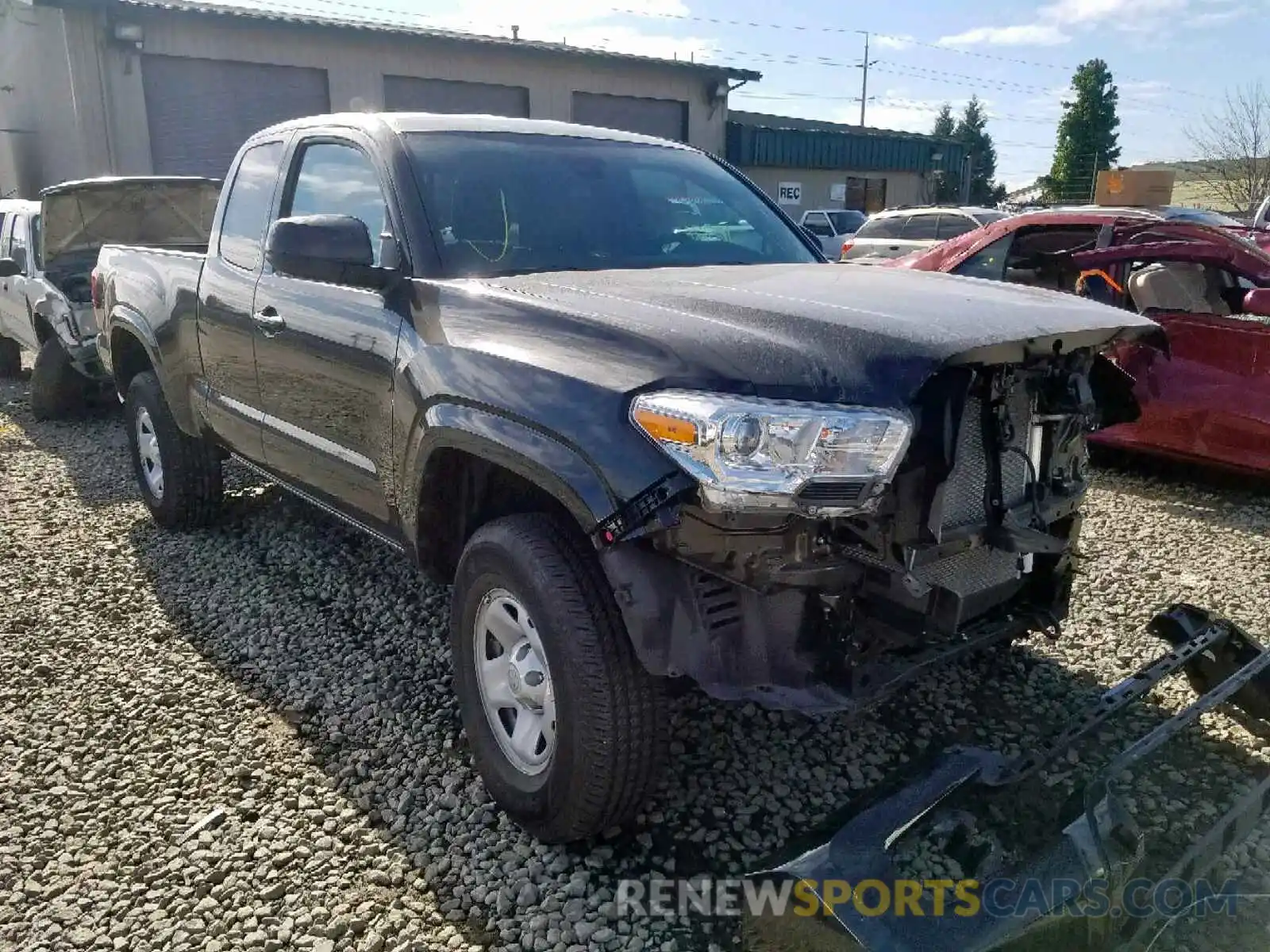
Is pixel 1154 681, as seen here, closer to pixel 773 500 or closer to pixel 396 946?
pixel 773 500

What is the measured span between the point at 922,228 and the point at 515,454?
15092mm

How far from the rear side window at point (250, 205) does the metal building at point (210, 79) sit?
1177cm

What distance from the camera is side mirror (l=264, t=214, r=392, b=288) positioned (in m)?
2.97

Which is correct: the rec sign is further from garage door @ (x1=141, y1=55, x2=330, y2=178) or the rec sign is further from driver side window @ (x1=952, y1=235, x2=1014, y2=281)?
driver side window @ (x1=952, y1=235, x2=1014, y2=281)

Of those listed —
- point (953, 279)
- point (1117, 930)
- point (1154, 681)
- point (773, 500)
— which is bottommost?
point (1117, 930)

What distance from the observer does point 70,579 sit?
15.5 feet

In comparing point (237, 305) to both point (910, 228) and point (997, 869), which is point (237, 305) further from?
point (910, 228)

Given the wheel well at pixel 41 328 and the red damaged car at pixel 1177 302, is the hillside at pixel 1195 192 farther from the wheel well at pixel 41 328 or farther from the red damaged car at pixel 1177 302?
the wheel well at pixel 41 328

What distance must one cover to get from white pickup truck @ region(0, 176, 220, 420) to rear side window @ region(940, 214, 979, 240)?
11249 millimetres

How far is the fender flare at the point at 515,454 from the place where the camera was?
7.57 ft

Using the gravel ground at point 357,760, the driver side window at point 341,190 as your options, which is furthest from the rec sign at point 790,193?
the driver side window at point 341,190

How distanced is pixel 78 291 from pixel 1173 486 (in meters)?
7.95

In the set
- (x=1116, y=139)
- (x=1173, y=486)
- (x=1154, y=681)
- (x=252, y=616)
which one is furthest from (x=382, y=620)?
(x=1116, y=139)

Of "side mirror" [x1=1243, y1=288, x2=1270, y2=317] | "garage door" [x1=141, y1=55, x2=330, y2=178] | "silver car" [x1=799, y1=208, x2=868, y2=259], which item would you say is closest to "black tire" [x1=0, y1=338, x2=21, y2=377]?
"garage door" [x1=141, y1=55, x2=330, y2=178]
